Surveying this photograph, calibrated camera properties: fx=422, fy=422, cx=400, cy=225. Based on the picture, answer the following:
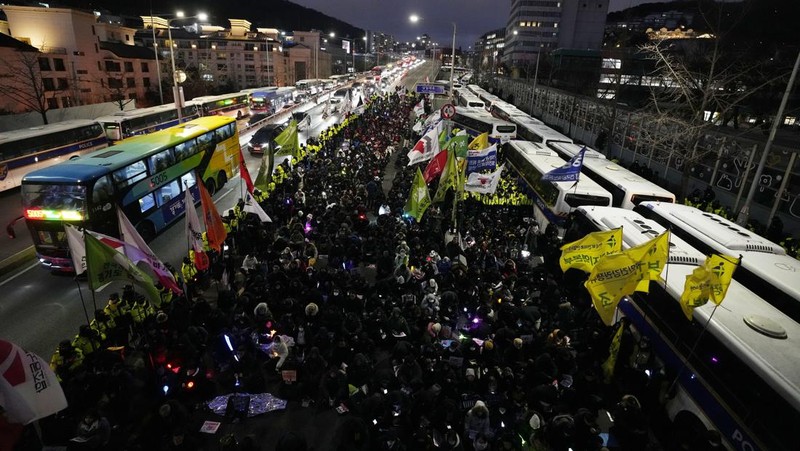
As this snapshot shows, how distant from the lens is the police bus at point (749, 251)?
805 centimetres

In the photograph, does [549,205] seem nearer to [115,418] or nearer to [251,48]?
[115,418]

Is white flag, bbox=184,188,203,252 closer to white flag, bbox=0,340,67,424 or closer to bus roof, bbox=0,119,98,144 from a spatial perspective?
white flag, bbox=0,340,67,424

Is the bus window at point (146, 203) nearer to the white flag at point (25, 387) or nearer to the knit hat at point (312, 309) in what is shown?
the knit hat at point (312, 309)

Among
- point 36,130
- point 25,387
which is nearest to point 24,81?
point 36,130

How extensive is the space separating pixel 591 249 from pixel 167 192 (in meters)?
13.9

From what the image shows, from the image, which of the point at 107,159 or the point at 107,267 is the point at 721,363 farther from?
the point at 107,159

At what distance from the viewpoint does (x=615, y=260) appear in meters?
7.41

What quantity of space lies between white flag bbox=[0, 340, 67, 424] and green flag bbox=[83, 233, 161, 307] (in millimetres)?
2016

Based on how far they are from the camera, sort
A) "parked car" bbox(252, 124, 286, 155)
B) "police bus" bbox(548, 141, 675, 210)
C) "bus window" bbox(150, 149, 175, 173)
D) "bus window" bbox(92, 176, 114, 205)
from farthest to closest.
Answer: "parked car" bbox(252, 124, 286, 155) < "police bus" bbox(548, 141, 675, 210) < "bus window" bbox(150, 149, 175, 173) < "bus window" bbox(92, 176, 114, 205)

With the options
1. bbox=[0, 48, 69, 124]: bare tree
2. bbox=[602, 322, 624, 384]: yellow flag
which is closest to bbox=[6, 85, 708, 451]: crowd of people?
bbox=[602, 322, 624, 384]: yellow flag

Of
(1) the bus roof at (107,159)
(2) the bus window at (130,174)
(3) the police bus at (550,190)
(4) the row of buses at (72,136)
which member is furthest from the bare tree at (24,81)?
(3) the police bus at (550,190)

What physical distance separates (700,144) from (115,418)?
2332cm

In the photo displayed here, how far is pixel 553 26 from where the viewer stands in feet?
323

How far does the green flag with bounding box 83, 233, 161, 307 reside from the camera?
7.19 m
